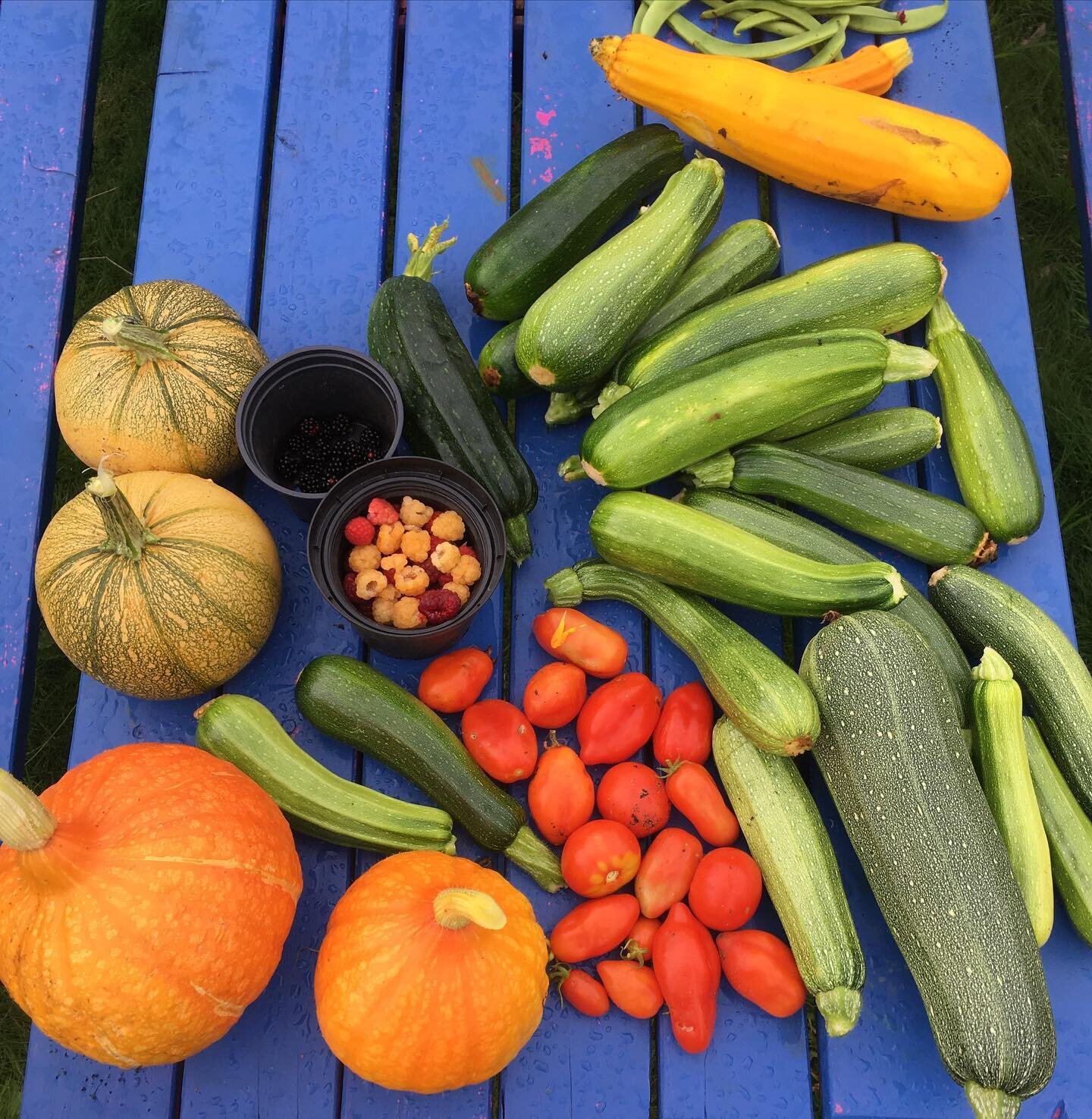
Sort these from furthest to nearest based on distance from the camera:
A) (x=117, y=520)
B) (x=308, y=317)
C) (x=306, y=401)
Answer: (x=308, y=317) < (x=306, y=401) < (x=117, y=520)

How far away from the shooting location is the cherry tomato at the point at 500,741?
145cm

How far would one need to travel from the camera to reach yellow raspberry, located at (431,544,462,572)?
138 centimetres

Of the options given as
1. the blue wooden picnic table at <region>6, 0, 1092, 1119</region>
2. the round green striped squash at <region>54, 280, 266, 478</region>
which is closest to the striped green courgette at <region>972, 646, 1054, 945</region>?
the blue wooden picnic table at <region>6, 0, 1092, 1119</region>

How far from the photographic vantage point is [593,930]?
4.49 ft

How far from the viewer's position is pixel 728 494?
155cm

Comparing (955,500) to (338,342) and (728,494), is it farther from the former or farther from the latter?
(338,342)

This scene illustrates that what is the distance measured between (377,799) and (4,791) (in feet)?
1.75

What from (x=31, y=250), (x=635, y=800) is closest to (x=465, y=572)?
(x=635, y=800)

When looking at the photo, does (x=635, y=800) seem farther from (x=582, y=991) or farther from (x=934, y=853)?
(x=934, y=853)

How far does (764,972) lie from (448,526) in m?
0.84

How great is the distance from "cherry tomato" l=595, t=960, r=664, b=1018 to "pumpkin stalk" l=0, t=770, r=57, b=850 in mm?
827

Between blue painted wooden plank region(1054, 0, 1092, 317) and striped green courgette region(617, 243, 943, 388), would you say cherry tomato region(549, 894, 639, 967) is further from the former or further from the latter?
blue painted wooden plank region(1054, 0, 1092, 317)

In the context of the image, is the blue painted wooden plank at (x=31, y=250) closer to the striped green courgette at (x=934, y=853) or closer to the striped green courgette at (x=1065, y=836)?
the striped green courgette at (x=934, y=853)

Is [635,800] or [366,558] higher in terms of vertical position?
[366,558]
